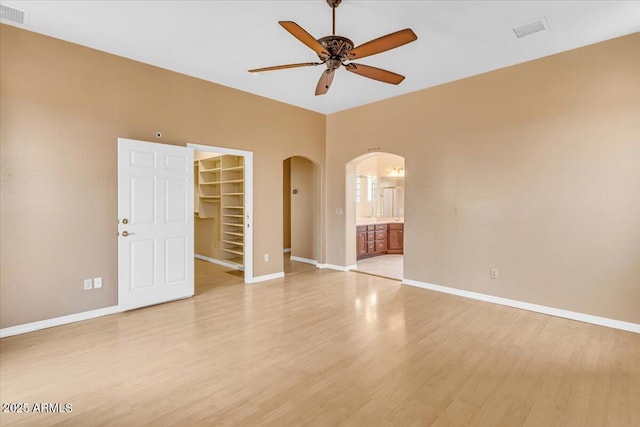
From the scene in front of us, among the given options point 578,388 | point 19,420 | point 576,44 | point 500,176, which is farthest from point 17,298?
point 576,44

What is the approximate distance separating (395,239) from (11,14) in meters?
7.70

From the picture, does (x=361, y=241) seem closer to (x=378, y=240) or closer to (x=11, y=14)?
(x=378, y=240)

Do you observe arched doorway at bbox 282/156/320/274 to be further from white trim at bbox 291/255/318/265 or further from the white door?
the white door

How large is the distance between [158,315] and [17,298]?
4.54ft

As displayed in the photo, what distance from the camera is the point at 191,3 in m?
2.84

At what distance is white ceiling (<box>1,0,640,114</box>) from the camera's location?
2875 mm

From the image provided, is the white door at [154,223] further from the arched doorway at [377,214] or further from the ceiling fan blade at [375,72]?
the arched doorway at [377,214]

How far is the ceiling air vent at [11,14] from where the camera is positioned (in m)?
2.93

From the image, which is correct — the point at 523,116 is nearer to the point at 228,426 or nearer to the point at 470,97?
the point at 470,97

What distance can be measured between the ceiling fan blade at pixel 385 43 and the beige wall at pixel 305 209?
4.12 metres

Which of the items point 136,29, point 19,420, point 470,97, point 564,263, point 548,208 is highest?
point 136,29

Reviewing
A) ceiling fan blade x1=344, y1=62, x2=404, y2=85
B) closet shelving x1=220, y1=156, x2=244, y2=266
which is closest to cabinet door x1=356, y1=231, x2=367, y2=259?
closet shelving x1=220, y1=156, x2=244, y2=266

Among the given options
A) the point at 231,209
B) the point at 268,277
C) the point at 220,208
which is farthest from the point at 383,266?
the point at 220,208

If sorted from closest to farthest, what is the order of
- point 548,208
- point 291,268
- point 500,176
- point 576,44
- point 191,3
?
point 191,3
point 576,44
point 548,208
point 500,176
point 291,268
